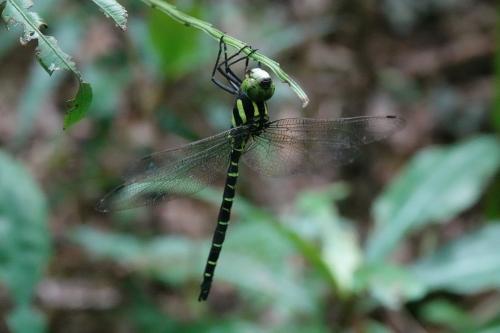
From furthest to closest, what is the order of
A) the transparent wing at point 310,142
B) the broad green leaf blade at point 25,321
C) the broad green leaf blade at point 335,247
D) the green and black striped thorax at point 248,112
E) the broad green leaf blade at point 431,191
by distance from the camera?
the broad green leaf blade at point 431,191, the broad green leaf blade at point 335,247, the broad green leaf blade at point 25,321, the transparent wing at point 310,142, the green and black striped thorax at point 248,112

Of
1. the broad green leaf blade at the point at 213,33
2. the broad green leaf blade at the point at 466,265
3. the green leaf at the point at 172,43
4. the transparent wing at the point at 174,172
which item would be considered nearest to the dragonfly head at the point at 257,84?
the transparent wing at the point at 174,172

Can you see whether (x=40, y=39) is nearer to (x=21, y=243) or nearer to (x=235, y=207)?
(x=21, y=243)

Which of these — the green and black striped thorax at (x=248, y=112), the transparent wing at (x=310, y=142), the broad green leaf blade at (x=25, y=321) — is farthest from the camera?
the broad green leaf blade at (x=25, y=321)

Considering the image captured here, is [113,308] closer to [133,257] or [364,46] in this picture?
[133,257]

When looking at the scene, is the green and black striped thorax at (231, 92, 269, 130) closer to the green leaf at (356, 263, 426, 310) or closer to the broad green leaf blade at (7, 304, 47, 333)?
the green leaf at (356, 263, 426, 310)

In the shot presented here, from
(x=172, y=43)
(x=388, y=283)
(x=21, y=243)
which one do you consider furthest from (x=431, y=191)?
(x=21, y=243)

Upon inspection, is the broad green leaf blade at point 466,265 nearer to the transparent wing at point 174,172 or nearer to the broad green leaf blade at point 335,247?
the broad green leaf blade at point 335,247
